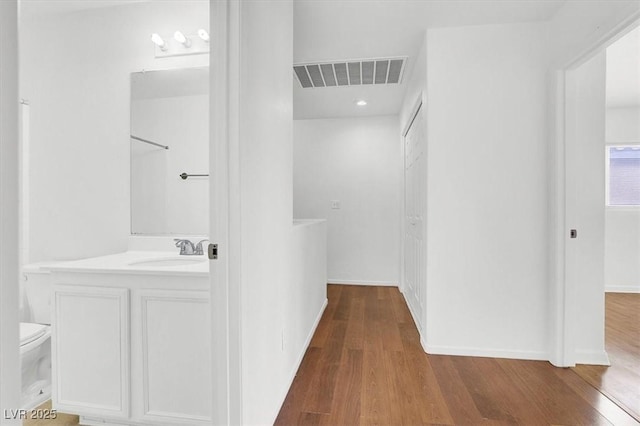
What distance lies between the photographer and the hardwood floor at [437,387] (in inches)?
66.1

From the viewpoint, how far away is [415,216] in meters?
3.20

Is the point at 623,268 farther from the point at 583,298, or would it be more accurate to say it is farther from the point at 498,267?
the point at 498,267

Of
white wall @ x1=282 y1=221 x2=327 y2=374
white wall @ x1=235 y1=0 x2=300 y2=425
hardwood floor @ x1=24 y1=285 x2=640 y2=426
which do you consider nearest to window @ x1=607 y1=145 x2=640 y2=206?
hardwood floor @ x1=24 y1=285 x2=640 y2=426

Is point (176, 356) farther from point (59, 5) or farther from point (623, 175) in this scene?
point (623, 175)

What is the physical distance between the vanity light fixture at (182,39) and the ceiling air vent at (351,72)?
112 cm

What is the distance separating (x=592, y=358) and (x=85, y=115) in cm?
398

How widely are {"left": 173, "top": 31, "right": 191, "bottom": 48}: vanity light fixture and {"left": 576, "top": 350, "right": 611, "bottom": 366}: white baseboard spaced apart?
3.51 m

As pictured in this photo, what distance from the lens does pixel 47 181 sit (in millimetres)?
2213

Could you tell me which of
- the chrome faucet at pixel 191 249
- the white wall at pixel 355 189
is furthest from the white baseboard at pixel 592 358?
the chrome faucet at pixel 191 249

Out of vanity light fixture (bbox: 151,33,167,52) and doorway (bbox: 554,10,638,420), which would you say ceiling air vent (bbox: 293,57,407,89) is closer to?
vanity light fixture (bbox: 151,33,167,52)

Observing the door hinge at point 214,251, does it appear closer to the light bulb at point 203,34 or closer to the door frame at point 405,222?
the light bulb at point 203,34

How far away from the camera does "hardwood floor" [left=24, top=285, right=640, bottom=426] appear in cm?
168

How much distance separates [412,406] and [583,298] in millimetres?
1534

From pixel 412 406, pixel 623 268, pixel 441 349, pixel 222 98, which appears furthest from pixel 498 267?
pixel 623 268
